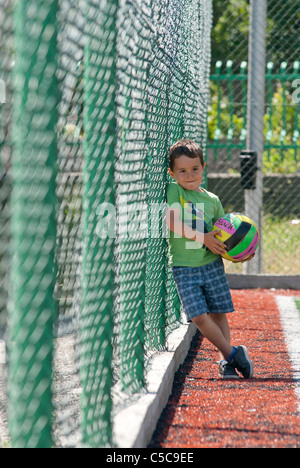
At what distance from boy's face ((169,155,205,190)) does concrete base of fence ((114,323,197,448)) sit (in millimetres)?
997

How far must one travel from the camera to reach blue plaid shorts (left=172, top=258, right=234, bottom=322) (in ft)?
15.7

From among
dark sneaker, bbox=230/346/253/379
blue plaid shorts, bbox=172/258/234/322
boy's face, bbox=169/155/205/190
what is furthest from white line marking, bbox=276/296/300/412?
boy's face, bbox=169/155/205/190

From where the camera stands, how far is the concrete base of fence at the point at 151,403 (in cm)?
297

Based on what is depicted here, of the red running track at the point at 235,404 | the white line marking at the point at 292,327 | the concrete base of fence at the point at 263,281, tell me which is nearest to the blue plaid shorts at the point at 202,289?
the red running track at the point at 235,404

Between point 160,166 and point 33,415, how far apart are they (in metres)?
2.57

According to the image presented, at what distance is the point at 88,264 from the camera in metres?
2.79

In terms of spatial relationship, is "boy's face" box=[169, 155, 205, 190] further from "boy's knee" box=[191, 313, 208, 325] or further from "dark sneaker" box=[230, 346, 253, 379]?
"dark sneaker" box=[230, 346, 253, 379]

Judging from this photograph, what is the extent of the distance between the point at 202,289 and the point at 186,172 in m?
0.77

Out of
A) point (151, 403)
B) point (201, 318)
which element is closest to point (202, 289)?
point (201, 318)

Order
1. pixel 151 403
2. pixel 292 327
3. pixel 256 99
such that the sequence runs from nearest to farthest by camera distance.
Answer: pixel 151 403
pixel 292 327
pixel 256 99

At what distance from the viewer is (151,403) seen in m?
3.42

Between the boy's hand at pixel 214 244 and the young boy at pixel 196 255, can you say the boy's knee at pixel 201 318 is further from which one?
the boy's hand at pixel 214 244

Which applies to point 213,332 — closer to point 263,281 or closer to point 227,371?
point 227,371

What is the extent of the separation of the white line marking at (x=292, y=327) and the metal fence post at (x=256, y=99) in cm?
117
